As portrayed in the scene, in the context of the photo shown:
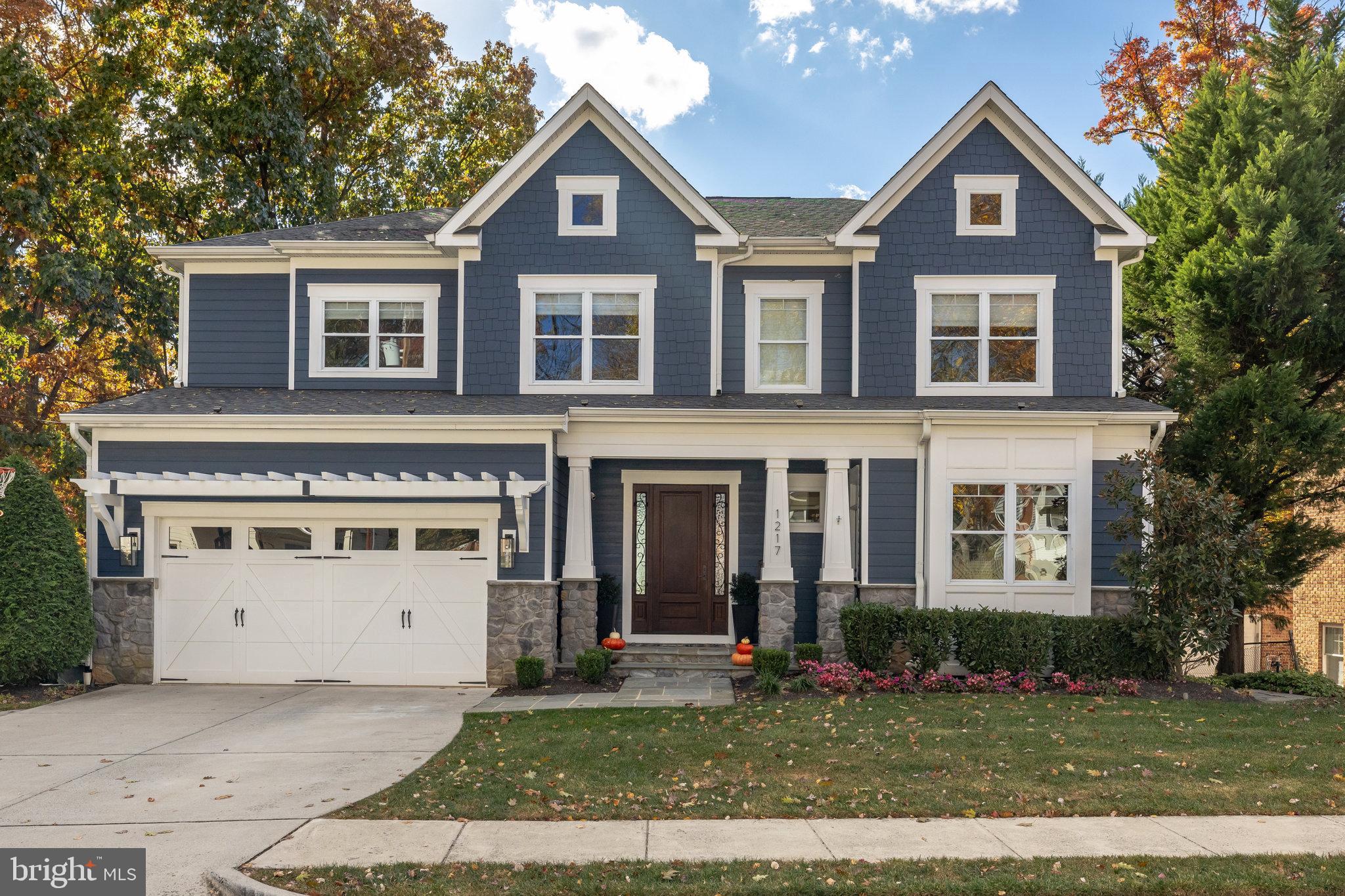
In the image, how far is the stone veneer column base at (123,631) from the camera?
1369 cm

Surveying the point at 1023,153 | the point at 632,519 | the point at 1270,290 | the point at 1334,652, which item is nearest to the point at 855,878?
A: the point at 632,519

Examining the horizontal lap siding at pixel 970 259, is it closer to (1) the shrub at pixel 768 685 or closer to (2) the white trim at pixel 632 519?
(2) the white trim at pixel 632 519

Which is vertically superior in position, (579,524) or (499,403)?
(499,403)

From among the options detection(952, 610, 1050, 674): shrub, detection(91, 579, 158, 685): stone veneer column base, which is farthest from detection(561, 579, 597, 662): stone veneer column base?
detection(91, 579, 158, 685): stone veneer column base

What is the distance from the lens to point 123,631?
13727 millimetres

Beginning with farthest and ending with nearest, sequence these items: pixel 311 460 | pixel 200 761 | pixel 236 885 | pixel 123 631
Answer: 1. pixel 311 460
2. pixel 123 631
3. pixel 200 761
4. pixel 236 885

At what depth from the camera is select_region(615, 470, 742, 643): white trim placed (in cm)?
1576

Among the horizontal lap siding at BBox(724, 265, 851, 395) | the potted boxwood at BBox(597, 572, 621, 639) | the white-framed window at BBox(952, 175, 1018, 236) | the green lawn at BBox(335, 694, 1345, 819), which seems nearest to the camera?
the green lawn at BBox(335, 694, 1345, 819)

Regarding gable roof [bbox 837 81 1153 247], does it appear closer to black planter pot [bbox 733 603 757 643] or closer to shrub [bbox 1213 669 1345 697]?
black planter pot [bbox 733 603 757 643]

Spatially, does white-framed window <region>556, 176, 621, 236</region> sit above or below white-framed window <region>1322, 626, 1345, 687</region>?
above

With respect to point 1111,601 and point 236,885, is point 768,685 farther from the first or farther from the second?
point 236,885

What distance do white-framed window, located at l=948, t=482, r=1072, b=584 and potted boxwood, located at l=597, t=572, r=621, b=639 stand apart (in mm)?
4965

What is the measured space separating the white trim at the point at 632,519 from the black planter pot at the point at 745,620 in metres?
0.44

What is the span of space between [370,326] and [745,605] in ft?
24.3
